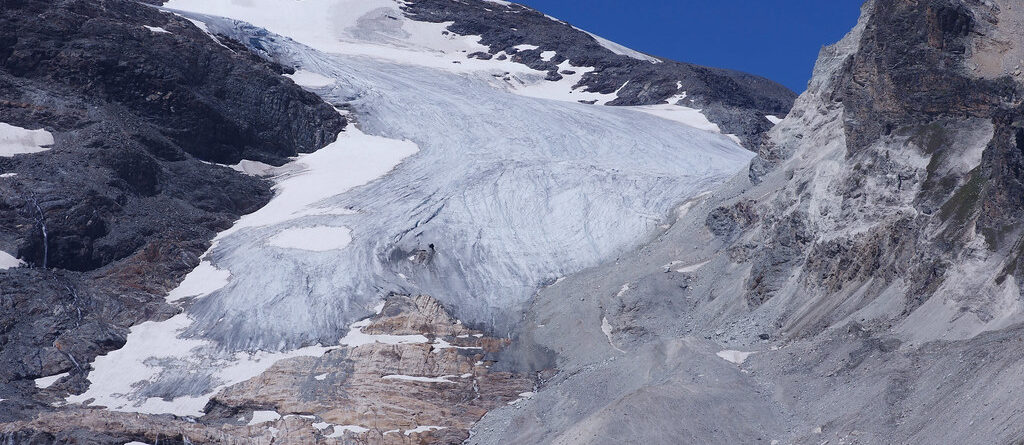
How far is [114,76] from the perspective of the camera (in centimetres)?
4734

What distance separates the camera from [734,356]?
88.6ft

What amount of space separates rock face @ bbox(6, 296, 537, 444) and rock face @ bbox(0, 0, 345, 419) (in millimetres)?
3986

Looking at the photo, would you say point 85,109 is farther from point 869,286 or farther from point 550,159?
point 869,286

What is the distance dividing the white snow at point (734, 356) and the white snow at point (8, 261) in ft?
75.8

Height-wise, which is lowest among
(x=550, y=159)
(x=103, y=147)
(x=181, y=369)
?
(x=181, y=369)

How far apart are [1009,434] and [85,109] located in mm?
37172

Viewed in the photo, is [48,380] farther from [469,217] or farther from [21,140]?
[469,217]

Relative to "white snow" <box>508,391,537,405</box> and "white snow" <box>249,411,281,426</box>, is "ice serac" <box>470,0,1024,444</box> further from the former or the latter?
"white snow" <box>249,411,281,426</box>

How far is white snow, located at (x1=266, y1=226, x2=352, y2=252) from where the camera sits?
39.2 metres

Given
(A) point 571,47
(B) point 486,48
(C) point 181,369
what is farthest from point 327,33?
(C) point 181,369

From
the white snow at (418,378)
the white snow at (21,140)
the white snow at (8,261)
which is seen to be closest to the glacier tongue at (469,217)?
the white snow at (418,378)

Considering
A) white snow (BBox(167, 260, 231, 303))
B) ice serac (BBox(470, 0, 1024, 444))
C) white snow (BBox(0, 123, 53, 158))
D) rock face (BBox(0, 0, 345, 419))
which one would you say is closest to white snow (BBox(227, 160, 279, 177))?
rock face (BBox(0, 0, 345, 419))

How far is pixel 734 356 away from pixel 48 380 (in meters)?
19.3

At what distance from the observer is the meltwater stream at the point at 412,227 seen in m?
34.2
